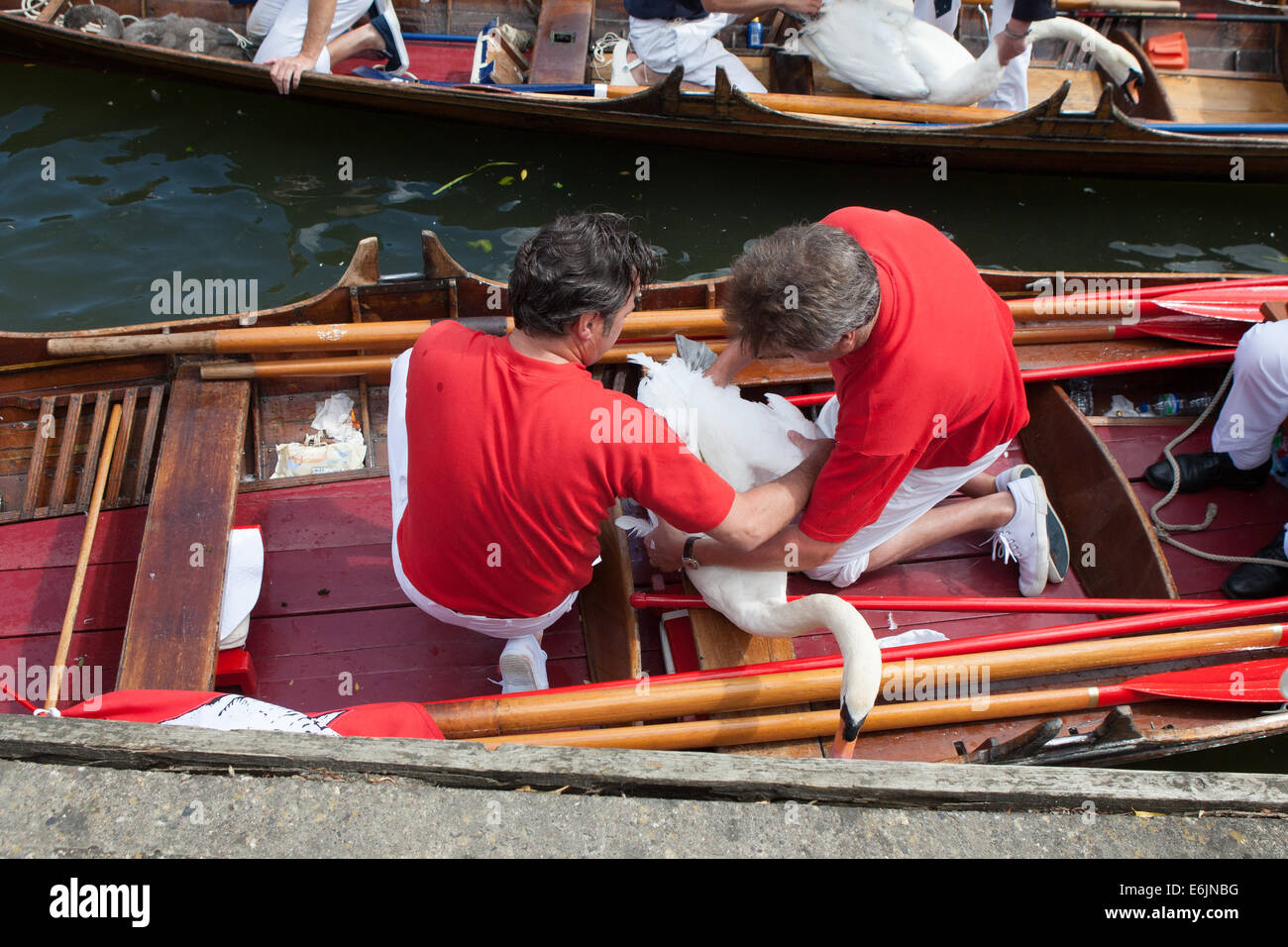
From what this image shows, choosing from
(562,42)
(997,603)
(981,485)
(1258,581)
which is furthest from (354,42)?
(1258,581)

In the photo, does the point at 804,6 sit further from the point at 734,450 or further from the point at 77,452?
the point at 77,452

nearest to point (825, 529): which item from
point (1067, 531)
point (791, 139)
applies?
point (1067, 531)

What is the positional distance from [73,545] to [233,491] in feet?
2.24

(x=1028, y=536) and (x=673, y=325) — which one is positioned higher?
(x=673, y=325)

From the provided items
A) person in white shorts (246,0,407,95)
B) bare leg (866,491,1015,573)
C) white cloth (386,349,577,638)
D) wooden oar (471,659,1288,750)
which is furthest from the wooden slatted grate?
person in white shorts (246,0,407,95)

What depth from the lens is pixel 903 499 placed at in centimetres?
298

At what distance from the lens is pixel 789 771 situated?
1.92 m

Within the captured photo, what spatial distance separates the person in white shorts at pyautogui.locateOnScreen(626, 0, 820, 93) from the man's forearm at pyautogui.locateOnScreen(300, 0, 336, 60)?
1891 millimetres

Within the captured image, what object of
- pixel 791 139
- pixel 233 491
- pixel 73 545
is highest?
pixel 791 139

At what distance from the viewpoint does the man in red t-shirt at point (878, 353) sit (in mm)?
2309

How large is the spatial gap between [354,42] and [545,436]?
5259 millimetres

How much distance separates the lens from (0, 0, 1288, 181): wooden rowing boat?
5.72 metres

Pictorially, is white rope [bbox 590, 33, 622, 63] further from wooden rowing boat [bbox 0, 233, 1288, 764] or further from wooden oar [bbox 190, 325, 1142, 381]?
wooden oar [bbox 190, 325, 1142, 381]

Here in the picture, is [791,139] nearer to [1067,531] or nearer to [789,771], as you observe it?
[1067,531]
